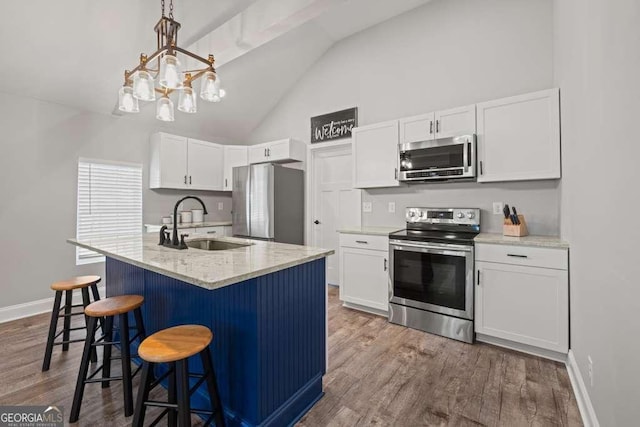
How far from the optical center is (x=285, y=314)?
154 cm

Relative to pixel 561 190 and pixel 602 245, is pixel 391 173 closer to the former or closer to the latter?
pixel 561 190

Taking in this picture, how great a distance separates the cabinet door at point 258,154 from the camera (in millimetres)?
4531

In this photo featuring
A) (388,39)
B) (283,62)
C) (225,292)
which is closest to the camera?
(225,292)

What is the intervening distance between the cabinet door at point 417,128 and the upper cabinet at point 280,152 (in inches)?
68.9

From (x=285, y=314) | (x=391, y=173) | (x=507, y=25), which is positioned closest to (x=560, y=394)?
(x=285, y=314)

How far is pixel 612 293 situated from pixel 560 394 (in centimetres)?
105

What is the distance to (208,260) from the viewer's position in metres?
1.56

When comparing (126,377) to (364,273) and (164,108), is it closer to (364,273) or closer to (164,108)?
(164,108)

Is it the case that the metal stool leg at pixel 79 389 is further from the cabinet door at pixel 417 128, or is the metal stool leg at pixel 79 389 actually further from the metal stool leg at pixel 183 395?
the cabinet door at pixel 417 128

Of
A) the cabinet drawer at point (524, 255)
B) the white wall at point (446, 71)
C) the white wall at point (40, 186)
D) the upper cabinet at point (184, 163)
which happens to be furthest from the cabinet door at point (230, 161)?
the cabinet drawer at point (524, 255)

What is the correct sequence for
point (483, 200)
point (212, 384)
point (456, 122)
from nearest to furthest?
point (212, 384)
point (456, 122)
point (483, 200)

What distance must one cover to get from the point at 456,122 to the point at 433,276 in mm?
1541

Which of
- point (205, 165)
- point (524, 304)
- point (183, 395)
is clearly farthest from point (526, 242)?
point (205, 165)

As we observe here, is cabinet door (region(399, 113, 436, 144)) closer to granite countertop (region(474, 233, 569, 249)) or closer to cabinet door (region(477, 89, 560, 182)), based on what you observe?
cabinet door (region(477, 89, 560, 182))
